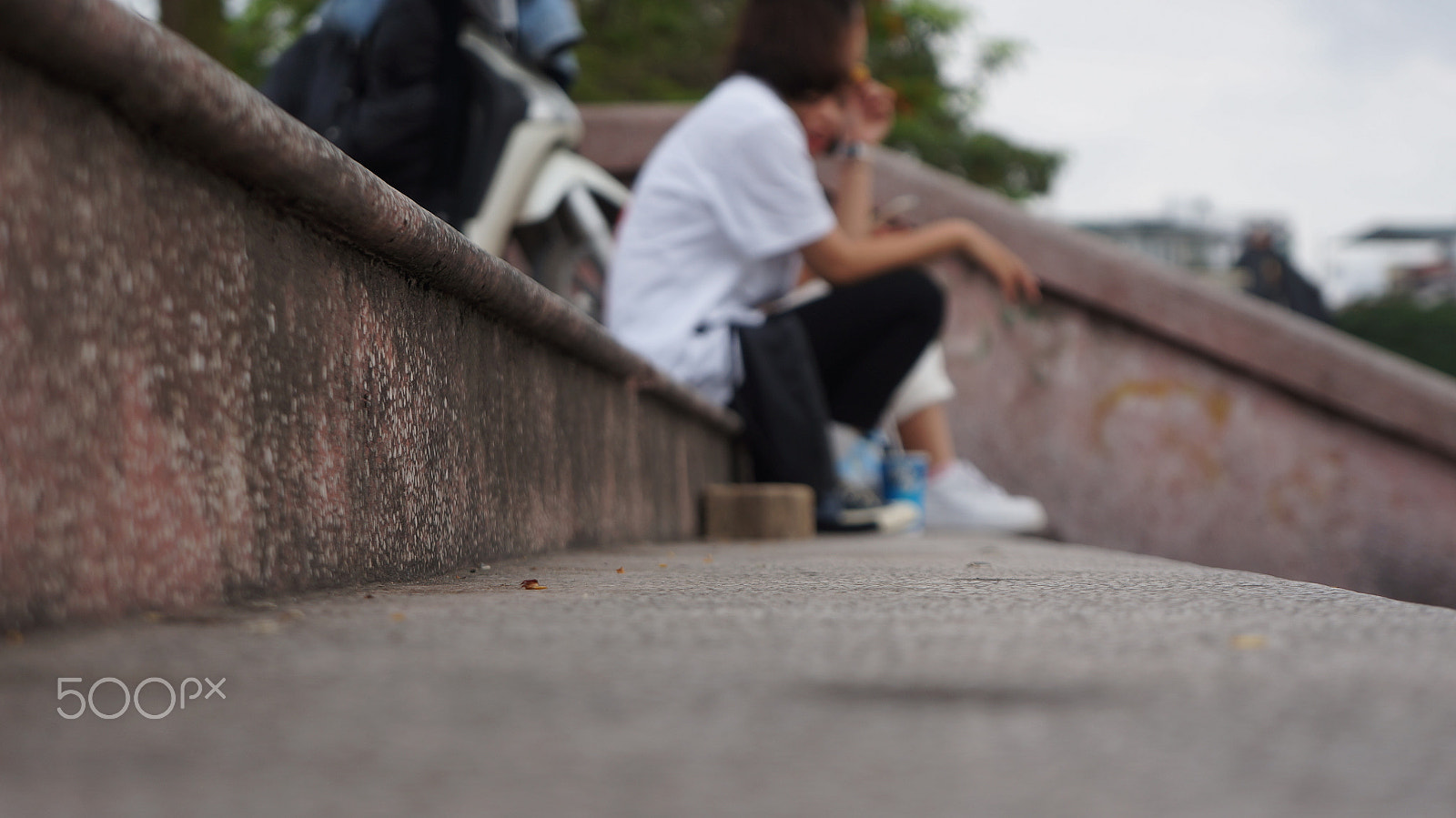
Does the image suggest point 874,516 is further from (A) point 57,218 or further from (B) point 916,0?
(B) point 916,0

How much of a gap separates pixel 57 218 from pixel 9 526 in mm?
204

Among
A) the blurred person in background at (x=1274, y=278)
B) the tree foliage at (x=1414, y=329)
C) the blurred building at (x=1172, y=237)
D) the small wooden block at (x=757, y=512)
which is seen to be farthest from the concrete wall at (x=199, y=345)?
the blurred building at (x=1172, y=237)

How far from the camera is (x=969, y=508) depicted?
398 centimetres

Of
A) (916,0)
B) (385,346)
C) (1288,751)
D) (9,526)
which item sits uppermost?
(916,0)

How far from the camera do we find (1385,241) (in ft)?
175

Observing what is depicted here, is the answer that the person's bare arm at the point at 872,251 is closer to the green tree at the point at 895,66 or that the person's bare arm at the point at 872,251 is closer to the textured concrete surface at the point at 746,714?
the textured concrete surface at the point at 746,714

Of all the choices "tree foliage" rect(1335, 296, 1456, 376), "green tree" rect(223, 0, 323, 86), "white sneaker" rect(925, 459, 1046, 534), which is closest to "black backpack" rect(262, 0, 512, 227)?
"white sneaker" rect(925, 459, 1046, 534)

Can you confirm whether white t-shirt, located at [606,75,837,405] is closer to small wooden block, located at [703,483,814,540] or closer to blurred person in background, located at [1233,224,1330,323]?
small wooden block, located at [703,483,814,540]

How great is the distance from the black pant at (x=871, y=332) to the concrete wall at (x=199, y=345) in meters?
2.00

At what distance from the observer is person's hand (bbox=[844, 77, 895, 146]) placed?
3986mm

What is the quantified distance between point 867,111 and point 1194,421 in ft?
6.23

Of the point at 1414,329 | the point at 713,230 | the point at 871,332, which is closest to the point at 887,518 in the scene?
the point at 871,332

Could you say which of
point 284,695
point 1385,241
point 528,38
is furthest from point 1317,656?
point 1385,241

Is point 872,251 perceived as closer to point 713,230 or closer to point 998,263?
point 713,230
